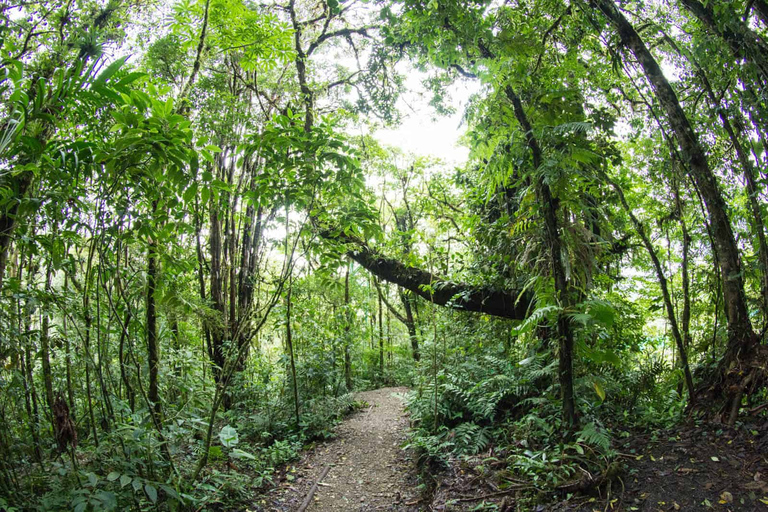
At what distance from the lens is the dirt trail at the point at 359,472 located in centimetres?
450

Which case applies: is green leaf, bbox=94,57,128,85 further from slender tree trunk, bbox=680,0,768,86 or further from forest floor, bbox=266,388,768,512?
slender tree trunk, bbox=680,0,768,86

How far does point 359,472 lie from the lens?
5.42 m

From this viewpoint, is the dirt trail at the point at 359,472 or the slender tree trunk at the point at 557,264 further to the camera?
the dirt trail at the point at 359,472

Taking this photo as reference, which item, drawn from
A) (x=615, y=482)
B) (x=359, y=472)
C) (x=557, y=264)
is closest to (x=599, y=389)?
(x=615, y=482)

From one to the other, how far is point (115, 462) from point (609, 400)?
15.0 feet

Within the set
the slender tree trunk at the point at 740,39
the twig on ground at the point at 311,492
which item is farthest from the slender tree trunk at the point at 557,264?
the twig on ground at the point at 311,492

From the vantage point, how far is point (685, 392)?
174 inches

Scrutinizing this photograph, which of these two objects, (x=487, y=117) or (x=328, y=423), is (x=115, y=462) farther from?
(x=328, y=423)

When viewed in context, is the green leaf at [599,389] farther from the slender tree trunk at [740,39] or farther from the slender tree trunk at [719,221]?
the slender tree trunk at [740,39]

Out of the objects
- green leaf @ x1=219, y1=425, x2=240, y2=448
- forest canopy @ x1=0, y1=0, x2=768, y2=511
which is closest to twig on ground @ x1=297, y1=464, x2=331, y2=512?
forest canopy @ x1=0, y1=0, x2=768, y2=511

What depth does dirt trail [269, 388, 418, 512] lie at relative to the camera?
4.50 m

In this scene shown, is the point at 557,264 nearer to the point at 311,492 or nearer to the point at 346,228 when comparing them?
the point at 346,228

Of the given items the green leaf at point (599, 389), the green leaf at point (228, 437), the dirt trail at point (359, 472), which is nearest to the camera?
the green leaf at point (599, 389)

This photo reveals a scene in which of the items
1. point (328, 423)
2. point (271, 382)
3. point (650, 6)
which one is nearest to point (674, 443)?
point (328, 423)
